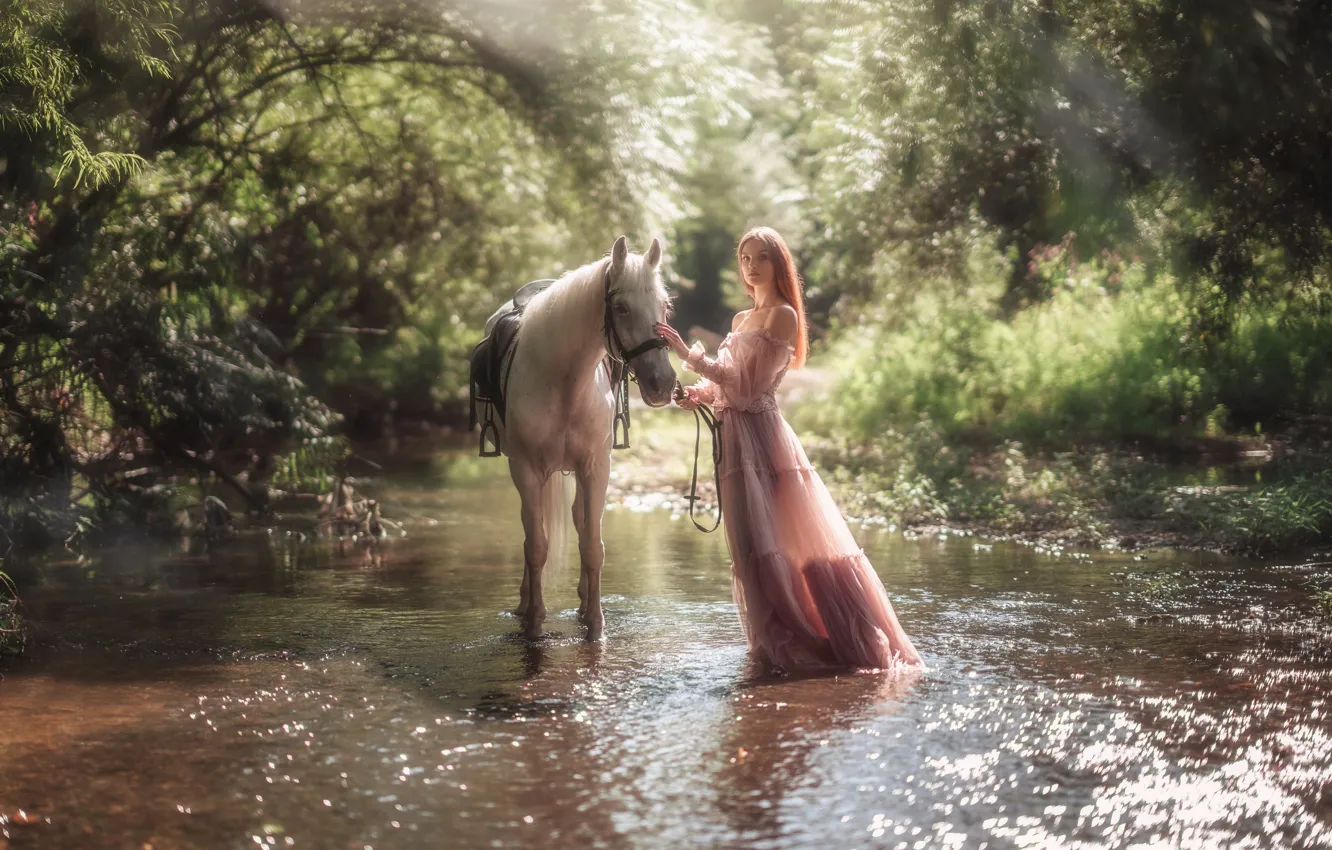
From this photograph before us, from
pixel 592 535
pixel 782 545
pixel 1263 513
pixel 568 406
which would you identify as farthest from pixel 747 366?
A: pixel 1263 513

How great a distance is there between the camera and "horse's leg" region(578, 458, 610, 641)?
262 inches

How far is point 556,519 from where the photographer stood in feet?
24.3

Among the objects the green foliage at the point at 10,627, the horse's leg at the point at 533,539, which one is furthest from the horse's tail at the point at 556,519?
the green foliage at the point at 10,627

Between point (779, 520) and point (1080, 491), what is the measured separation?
616 centimetres

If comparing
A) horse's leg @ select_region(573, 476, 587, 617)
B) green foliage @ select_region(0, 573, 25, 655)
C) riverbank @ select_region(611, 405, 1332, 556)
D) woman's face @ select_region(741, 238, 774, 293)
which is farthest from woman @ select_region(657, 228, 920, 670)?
riverbank @ select_region(611, 405, 1332, 556)

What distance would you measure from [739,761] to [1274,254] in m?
8.73

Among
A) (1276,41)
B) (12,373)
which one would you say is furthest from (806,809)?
(12,373)

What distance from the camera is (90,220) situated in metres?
9.49

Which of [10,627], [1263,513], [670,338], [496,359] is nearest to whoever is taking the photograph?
[670,338]

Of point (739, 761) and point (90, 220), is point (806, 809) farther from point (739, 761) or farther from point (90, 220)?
point (90, 220)

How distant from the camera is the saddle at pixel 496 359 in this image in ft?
23.4

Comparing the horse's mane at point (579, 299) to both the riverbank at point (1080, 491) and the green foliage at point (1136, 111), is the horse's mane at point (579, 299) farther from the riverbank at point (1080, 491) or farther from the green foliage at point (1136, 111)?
the riverbank at point (1080, 491)

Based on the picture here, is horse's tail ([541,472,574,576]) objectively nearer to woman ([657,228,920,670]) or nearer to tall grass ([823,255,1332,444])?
woman ([657,228,920,670])

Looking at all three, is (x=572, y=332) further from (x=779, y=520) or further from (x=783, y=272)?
(x=779, y=520)
